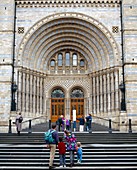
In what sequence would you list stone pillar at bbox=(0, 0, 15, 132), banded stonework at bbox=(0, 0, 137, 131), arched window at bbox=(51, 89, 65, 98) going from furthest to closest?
arched window at bbox=(51, 89, 65, 98), banded stonework at bbox=(0, 0, 137, 131), stone pillar at bbox=(0, 0, 15, 132)

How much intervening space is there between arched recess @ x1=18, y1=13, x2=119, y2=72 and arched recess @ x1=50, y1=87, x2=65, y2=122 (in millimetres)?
2814

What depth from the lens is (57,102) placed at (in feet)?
94.2

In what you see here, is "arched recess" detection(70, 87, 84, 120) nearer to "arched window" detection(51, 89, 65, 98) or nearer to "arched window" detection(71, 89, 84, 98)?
"arched window" detection(71, 89, 84, 98)

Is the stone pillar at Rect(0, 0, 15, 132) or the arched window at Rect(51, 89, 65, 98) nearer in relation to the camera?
the stone pillar at Rect(0, 0, 15, 132)

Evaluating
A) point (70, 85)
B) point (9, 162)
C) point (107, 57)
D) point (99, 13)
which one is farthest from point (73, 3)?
point (9, 162)

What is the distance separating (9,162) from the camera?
37.9 ft

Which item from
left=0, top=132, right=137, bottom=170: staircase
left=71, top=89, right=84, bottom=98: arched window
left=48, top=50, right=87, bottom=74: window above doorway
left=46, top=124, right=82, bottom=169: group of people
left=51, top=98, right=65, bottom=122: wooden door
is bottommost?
left=0, top=132, right=137, bottom=170: staircase

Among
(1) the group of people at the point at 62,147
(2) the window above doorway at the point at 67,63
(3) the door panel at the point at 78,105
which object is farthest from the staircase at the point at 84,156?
(2) the window above doorway at the point at 67,63

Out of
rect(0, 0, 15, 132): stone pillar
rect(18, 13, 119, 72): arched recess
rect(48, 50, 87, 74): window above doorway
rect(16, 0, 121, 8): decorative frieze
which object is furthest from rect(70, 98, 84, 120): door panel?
rect(16, 0, 121, 8): decorative frieze

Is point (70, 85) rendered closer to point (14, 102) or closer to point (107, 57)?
point (107, 57)

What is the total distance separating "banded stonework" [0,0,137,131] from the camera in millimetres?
24297

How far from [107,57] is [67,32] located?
5.19m

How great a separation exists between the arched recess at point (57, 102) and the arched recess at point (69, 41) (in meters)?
2.81

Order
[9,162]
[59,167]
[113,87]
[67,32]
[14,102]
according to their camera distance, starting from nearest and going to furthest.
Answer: [59,167]
[9,162]
[14,102]
[113,87]
[67,32]
